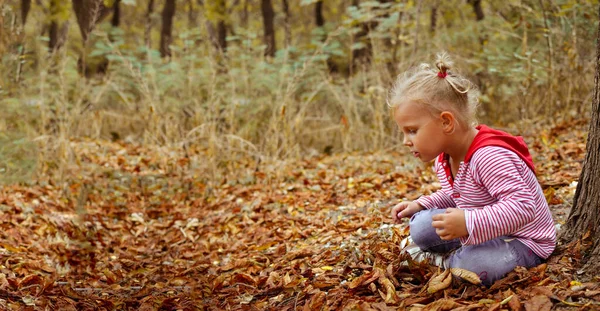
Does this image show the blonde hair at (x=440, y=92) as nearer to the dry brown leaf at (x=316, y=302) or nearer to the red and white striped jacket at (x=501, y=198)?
the red and white striped jacket at (x=501, y=198)

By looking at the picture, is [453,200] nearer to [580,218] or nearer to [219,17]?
[580,218]

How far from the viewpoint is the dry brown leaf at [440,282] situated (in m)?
2.30

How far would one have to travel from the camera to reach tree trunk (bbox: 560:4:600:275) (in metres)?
2.45

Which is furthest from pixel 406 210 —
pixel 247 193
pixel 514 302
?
pixel 247 193

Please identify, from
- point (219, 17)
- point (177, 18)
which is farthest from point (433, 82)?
point (177, 18)

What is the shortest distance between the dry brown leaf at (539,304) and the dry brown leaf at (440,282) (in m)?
0.34

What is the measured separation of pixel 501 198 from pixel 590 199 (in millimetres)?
593

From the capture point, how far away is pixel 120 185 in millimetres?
5992

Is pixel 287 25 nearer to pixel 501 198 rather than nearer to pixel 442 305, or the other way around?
pixel 501 198

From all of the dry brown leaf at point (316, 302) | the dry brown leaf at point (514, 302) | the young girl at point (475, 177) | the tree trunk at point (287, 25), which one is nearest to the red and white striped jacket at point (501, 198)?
the young girl at point (475, 177)

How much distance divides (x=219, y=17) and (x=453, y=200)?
870cm

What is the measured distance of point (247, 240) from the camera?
3.97 meters

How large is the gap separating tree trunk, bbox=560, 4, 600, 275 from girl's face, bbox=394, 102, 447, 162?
2.30 ft

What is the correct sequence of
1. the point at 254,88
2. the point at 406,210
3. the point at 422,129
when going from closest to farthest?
the point at 422,129 → the point at 406,210 → the point at 254,88
